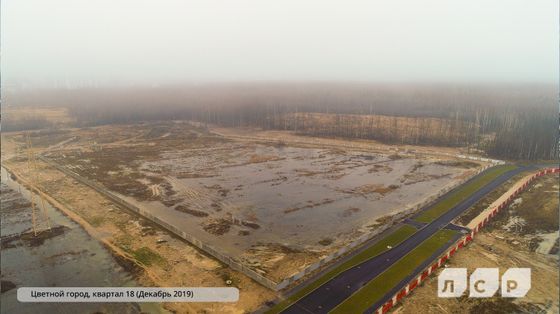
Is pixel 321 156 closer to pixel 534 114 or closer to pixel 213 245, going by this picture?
pixel 213 245

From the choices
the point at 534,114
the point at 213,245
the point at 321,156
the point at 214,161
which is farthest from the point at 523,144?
the point at 213,245

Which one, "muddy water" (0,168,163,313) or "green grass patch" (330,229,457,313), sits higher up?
"green grass patch" (330,229,457,313)

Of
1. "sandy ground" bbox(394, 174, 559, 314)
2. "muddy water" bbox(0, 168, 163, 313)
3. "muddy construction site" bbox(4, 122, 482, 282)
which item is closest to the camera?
"sandy ground" bbox(394, 174, 559, 314)

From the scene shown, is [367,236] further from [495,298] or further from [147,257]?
[147,257]

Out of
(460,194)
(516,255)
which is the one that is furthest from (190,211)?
(460,194)

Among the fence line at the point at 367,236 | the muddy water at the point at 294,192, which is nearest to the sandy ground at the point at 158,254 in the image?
the fence line at the point at 367,236

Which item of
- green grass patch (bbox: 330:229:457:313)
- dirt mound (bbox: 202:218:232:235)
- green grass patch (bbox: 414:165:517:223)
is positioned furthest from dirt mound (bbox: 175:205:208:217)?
green grass patch (bbox: 414:165:517:223)

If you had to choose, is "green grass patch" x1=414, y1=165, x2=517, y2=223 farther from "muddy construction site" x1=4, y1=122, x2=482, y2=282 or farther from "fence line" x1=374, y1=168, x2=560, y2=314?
"fence line" x1=374, y1=168, x2=560, y2=314
